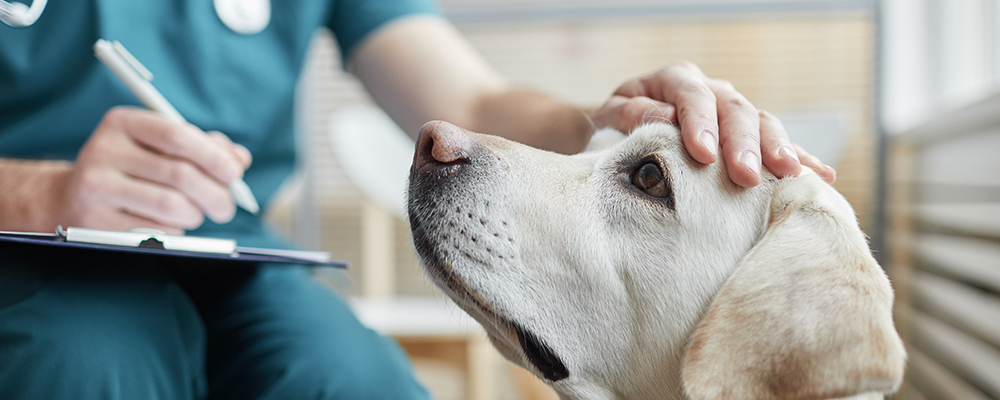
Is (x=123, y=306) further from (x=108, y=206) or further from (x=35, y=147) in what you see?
(x=35, y=147)

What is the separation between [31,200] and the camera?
34.1 inches

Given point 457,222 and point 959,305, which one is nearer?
point 457,222

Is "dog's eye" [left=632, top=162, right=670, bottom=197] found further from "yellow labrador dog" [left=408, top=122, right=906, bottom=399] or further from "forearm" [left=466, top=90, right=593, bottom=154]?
"forearm" [left=466, top=90, right=593, bottom=154]

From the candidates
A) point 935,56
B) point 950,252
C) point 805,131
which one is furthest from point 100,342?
point 935,56

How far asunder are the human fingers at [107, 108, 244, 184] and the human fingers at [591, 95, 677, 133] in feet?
1.89

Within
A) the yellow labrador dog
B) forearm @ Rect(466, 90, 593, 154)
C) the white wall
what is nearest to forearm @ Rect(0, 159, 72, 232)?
→ the yellow labrador dog

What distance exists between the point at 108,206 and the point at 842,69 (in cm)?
277

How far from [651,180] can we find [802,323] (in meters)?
0.29

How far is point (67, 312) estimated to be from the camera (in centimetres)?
80

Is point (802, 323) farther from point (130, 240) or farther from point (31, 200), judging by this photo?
point (31, 200)

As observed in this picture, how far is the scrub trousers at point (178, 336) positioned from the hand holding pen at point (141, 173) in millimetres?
84

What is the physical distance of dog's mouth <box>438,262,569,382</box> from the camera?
82cm

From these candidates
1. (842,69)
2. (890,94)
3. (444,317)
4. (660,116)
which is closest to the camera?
(660,116)

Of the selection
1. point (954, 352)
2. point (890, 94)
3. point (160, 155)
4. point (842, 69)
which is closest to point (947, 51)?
point (890, 94)
